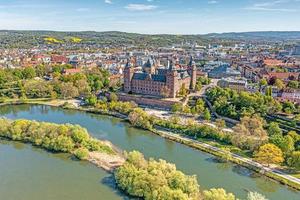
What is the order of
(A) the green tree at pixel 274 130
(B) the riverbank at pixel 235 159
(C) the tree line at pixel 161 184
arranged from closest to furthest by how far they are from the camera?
1. (C) the tree line at pixel 161 184
2. (B) the riverbank at pixel 235 159
3. (A) the green tree at pixel 274 130


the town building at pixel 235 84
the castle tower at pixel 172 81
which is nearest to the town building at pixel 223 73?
the town building at pixel 235 84

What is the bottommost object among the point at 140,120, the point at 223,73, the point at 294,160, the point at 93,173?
the point at 93,173

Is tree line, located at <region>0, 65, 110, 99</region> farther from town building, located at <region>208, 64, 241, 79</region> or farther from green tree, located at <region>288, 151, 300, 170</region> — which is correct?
green tree, located at <region>288, 151, 300, 170</region>

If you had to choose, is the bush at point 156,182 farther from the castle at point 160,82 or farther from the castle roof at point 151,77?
the castle roof at point 151,77

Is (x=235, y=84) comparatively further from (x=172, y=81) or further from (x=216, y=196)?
(x=216, y=196)

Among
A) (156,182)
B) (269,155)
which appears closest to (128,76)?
(269,155)

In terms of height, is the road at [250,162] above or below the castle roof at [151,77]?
below
